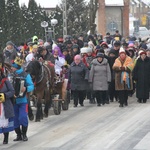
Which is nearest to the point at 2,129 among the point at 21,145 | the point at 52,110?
the point at 21,145

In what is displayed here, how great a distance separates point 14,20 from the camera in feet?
172

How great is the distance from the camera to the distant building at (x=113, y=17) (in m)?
92.2

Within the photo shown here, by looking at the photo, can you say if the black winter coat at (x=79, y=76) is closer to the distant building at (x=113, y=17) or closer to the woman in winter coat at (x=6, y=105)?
the woman in winter coat at (x=6, y=105)

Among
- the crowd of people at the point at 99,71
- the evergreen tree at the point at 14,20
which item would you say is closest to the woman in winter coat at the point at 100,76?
the crowd of people at the point at 99,71

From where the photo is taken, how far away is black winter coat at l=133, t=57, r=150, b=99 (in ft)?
71.7

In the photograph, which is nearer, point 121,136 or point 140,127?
point 121,136

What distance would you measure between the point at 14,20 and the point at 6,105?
130ft

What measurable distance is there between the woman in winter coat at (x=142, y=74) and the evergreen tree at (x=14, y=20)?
30.7 meters

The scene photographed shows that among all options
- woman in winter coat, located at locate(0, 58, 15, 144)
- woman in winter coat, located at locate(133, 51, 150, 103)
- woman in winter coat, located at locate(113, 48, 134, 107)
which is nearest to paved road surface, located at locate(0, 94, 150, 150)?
woman in winter coat, located at locate(0, 58, 15, 144)

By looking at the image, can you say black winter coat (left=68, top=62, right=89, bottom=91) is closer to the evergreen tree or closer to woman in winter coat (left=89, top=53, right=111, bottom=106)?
woman in winter coat (left=89, top=53, right=111, bottom=106)

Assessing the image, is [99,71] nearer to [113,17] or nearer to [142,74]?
[142,74]

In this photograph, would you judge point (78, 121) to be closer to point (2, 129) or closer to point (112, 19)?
point (2, 129)

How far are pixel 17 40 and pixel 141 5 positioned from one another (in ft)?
376

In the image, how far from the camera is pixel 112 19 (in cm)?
9488
